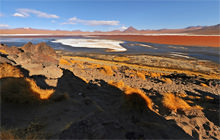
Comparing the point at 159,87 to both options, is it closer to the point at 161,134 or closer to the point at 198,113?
the point at 198,113

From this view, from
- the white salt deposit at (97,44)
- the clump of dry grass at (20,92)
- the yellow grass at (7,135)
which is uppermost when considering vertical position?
the white salt deposit at (97,44)

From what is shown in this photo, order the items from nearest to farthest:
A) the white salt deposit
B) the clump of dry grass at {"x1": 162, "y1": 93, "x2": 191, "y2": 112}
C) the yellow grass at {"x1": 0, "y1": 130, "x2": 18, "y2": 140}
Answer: the yellow grass at {"x1": 0, "y1": 130, "x2": 18, "y2": 140}
the clump of dry grass at {"x1": 162, "y1": 93, "x2": 191, "y2": 112}
the white salt deposit

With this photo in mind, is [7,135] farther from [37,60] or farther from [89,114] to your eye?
[37,60]

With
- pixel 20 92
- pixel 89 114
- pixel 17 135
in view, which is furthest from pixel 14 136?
pixel 89 114

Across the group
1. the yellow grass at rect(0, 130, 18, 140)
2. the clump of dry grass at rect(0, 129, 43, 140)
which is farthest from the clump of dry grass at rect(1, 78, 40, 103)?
the yellow grass at rect(0, 130, 18, 140)

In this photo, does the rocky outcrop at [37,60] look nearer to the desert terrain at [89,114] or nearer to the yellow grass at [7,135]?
the desert terrain at [89,114]

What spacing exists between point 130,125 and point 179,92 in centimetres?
679

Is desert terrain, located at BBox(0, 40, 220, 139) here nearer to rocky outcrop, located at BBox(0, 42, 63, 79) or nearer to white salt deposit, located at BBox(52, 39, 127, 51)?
rocky outcrop, located at BBox(0, 42, 63, 79)

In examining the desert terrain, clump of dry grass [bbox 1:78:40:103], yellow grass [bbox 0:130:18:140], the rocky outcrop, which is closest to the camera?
yellow grass [bbox 0:130:18:140]

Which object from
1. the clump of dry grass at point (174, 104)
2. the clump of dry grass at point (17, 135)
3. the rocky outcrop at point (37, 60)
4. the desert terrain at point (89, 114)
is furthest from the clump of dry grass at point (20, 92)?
the clump of dry grass at point (174, 104)

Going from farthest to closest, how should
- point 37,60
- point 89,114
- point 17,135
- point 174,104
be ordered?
point 37,60 → point 174,104 → point 89,114 → point 17,135

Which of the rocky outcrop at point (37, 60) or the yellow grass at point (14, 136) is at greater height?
the rocky outcrop at point (37, 60)

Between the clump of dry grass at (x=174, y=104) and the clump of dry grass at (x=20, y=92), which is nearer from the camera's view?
the clump of dry grass at (x=20, y=92)

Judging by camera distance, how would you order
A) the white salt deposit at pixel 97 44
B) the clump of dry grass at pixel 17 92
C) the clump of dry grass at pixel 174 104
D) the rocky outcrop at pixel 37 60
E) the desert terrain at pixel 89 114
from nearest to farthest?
1. the desert terrain at pixel 89 114
2. the clump of dry grass at pixel 17 92
3. the clump of dry grass at pixel 174 104
4. the rocky outcrop at pixel 37 60
5. the white salt deposit at pixel 97 44
